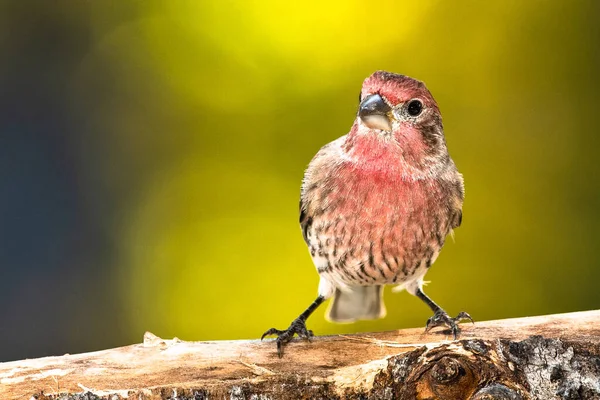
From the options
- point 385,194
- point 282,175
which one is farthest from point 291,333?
point 282,175

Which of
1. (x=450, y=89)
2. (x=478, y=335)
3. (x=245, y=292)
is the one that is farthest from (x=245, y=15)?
(x=478, y=335)

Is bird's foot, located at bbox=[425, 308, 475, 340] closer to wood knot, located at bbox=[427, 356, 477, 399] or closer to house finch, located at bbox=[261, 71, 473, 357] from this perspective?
house finch, located at bbox=[261, 71, 473, 357]

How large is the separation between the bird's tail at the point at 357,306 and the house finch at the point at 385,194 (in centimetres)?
38

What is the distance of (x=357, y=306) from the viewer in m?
3.76

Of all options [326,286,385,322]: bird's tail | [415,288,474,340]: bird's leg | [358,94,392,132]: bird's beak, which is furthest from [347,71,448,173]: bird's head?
[326,286,385,322]: bird's tail

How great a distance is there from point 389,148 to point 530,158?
56.5 inches

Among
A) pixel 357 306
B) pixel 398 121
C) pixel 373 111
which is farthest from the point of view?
pixel 357 306

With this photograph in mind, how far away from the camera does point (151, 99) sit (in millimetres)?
4578

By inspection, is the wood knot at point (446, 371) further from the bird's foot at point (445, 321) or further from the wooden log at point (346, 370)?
the bird's foot at point (445, 321)

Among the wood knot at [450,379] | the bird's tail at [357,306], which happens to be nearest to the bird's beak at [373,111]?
the wood knot at [450,379]

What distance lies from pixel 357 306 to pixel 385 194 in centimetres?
80

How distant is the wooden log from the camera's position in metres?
2.54

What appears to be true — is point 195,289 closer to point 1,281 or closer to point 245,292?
point 245,292

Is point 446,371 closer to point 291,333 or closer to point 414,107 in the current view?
point 291,333
